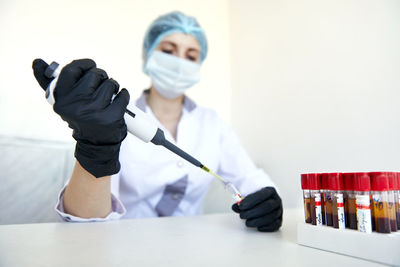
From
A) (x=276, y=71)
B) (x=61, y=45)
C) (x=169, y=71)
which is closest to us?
(x=169, y=71)

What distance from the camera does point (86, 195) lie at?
742 millimetres

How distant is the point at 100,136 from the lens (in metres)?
0.52

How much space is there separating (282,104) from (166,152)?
2.31 feet

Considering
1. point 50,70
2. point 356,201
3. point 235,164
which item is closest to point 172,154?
point 235,164

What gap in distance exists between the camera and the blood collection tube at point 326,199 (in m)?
0.46

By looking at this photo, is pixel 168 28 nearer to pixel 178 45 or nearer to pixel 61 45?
pixel 178 45

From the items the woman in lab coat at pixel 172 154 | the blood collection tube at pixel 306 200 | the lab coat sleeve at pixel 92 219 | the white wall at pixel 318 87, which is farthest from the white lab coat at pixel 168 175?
the blood collection tube at pixel 306 200

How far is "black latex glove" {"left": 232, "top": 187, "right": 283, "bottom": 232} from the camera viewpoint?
62cm

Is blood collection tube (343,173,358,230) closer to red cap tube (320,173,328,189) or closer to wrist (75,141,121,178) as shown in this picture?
red cap tube (320,173,328,189)

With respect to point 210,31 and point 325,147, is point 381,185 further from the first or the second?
point 210,31

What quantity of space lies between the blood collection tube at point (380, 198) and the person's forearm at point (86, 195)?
648 mm

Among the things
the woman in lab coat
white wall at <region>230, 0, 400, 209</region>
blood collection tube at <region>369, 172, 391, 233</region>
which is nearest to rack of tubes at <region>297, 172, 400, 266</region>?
blood collection tube at <region>369, 172, 391, 233</region>

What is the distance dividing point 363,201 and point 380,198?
0.03 meters

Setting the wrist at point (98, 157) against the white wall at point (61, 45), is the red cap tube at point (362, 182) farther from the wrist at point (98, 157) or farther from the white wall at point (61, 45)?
the white wall at point (61, 45)
